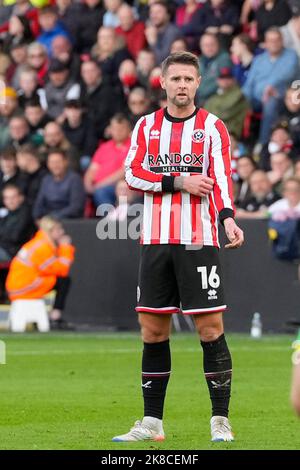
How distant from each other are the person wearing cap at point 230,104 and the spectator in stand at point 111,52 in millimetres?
2636

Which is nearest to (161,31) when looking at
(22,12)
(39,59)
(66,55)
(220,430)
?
(66,55)

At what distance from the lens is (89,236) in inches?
765

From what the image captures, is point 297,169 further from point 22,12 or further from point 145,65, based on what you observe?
point 22,12

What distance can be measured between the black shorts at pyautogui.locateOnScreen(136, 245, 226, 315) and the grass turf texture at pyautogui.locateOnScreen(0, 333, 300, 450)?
80cm

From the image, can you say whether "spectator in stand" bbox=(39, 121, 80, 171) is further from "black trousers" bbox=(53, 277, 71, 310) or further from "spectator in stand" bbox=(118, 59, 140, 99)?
"black trousers" bbox=(53, 277, 71, 310)

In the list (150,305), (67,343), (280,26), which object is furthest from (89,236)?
(150,305)

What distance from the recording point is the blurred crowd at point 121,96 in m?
19.4

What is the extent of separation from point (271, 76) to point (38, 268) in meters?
4.17

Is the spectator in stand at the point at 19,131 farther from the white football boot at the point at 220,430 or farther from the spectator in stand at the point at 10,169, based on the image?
the white football boot at the point at 220,430

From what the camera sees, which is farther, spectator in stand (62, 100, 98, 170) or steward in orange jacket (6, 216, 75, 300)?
spectator in stand (62, 100, 98, 170)

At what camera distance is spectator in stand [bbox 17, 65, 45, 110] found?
2361 centimetres

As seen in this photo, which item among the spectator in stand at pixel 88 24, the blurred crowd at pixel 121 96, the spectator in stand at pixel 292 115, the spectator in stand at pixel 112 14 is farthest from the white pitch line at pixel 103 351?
the spectator in stand at pixel 88 24

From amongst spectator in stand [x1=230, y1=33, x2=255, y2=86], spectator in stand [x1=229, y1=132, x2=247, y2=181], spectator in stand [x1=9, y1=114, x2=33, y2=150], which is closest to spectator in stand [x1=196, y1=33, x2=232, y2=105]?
spectator in stand [x1=230, y1=33, x2=255, y2=86]
